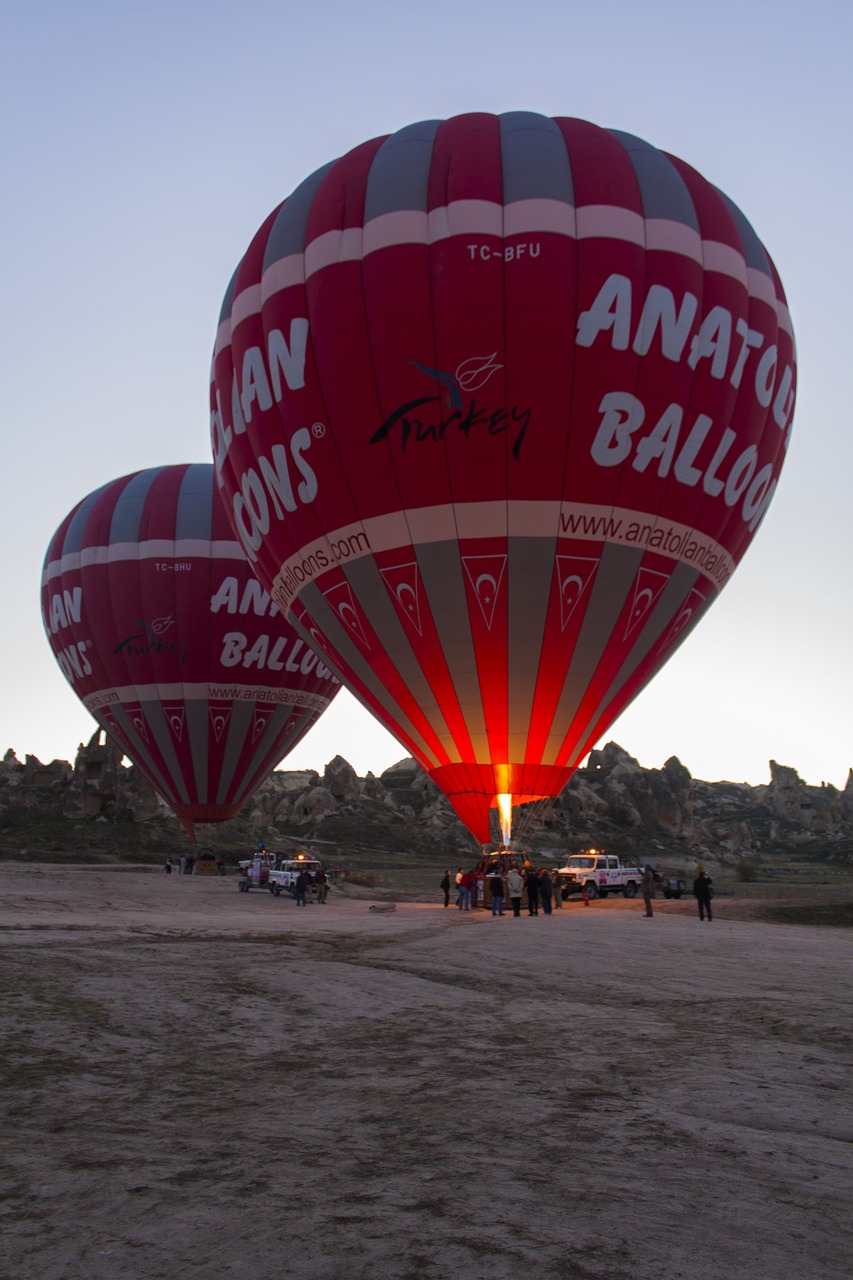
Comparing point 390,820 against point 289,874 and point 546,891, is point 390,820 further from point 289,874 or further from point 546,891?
point 546,891

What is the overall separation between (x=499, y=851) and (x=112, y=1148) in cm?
2027

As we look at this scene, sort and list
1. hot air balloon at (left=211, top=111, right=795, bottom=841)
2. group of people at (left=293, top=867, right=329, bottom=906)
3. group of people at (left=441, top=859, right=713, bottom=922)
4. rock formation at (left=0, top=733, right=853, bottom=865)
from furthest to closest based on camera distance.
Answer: rock formation at (left=0, top=733, right=853, bottom=865) < group of people at (left=293, top=867, right=329, bottom=906) < group of people at (left=441, top=859, right=713, bottom=922) < hot air balloon at (left=211, top=111, right=795, bottom=841)

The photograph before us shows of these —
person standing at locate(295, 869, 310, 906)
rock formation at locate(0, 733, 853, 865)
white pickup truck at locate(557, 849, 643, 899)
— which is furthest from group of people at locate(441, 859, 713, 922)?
rock formation at locate(0, 733, 853, 865)

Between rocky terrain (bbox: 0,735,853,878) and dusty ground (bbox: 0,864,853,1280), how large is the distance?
150 feet

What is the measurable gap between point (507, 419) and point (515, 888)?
36.3 ft

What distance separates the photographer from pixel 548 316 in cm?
2050

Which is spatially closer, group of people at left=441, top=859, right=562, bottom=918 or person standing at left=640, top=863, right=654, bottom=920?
person standing at left=640, top=863, right=654, bottom=920

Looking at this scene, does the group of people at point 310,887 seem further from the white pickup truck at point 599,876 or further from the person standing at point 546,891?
the person standing at point 546,891

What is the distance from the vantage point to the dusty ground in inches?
146

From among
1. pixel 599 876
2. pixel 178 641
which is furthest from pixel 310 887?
pixel 178 641

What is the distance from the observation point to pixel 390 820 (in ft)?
285

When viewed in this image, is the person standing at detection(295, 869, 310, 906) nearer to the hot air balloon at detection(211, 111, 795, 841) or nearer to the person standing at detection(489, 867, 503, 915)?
the hot air balloon at detection(211, 111, 795, 841)

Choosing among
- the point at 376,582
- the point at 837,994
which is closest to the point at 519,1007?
the point at 837,994

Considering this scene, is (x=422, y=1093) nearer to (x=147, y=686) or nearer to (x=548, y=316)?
(x=548, y=316)
